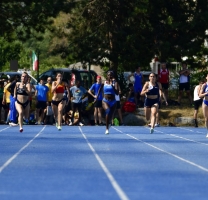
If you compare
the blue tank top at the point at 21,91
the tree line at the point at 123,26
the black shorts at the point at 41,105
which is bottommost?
the black shorts at the point at 41,105

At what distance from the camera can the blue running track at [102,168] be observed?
11203 mm

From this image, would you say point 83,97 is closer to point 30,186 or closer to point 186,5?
point 186,5

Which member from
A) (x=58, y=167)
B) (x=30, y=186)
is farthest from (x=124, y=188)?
(x=58, y=167)

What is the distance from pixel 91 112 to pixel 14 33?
33.7ft

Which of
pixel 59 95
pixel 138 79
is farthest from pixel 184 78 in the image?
pixel 59 95

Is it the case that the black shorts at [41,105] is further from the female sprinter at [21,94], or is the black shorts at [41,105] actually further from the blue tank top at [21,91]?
the blue tank top at [21,91]

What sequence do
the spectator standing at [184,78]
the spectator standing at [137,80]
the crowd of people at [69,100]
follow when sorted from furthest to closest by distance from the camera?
the spectator standing at [184,78] < the spectator standing at [137,80] < the crowd of people at [69,100]

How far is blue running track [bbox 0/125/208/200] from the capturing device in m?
11.2

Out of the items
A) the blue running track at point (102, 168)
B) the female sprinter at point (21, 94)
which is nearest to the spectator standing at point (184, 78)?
the female sprinter at point (21, 94)

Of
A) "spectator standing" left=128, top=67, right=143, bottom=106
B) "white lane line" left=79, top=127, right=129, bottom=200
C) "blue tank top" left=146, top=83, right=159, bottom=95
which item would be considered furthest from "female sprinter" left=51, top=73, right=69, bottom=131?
"white lane line" left=79, top=127, right=129, bottom=200

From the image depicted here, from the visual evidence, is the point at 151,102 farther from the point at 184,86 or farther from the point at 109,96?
the point at 184,86

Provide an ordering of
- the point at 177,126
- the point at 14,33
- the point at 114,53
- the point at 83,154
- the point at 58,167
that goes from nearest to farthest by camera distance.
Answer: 1. the point at 58,167
2. the point at 83,154
3. the point at 177,126
4. the point at 114,53
5. the point at 14,33

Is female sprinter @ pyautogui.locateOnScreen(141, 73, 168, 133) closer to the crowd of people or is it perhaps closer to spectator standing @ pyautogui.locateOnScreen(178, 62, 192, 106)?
the crowd of people

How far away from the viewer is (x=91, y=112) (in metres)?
37.9
